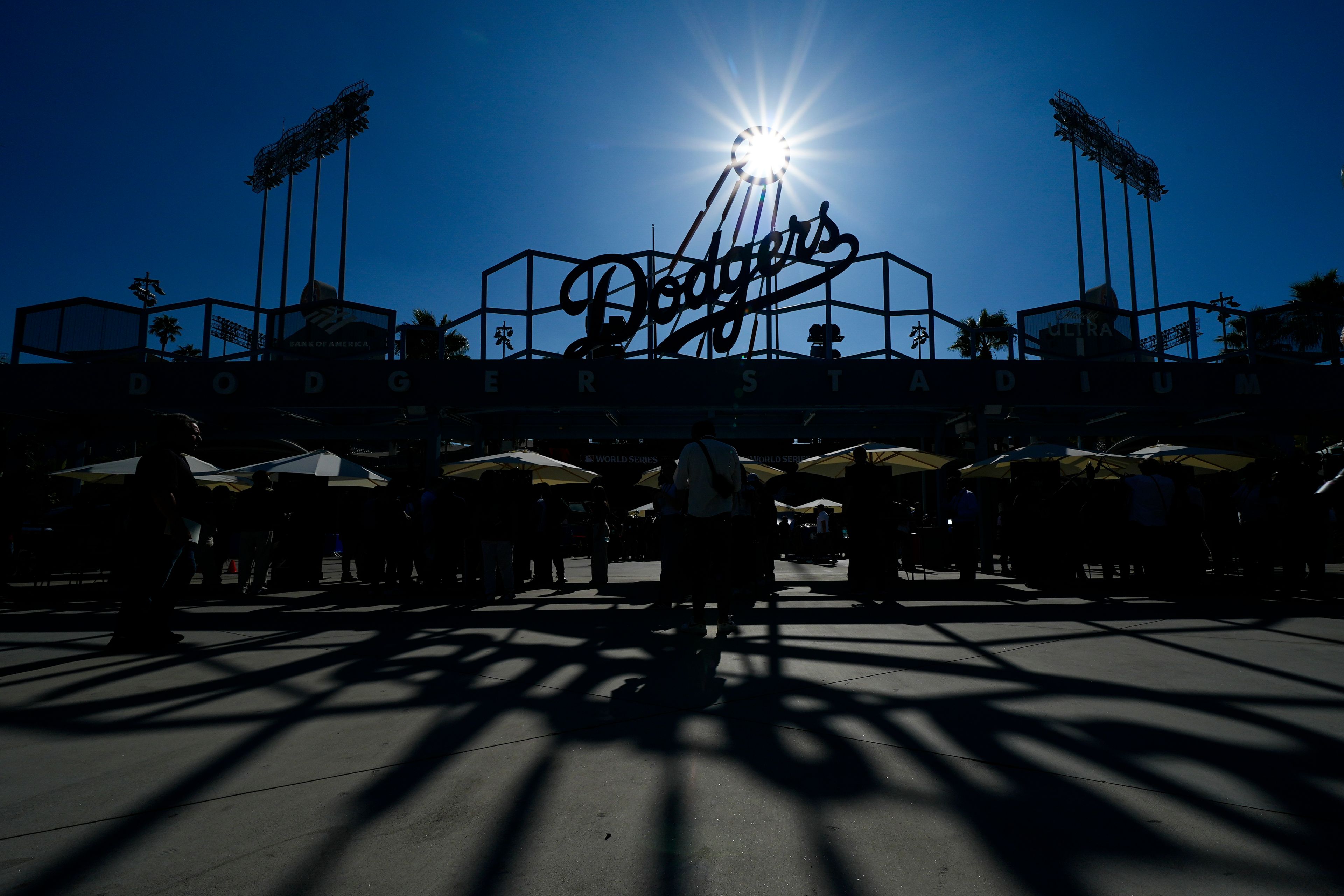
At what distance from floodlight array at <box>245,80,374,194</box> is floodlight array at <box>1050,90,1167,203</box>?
123 feet

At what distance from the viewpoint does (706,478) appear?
6.44 metres

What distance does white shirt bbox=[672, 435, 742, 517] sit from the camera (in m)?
6.43

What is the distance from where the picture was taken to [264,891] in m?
1.99

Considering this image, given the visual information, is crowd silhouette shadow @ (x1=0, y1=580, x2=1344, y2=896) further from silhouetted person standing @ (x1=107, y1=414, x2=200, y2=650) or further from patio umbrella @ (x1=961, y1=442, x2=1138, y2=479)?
patio umbrella @ (x1=961, y1=442, x2=1138, y2=479)

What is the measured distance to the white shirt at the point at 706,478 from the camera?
6.43 meters

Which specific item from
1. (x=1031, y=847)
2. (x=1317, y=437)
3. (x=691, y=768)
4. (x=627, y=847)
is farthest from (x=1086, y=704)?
(x=1317, y=437)

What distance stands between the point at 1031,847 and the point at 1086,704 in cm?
194

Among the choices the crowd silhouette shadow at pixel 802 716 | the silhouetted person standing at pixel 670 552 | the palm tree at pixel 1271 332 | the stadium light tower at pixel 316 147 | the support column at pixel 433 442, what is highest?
the stadium light tower at pixel 316 147

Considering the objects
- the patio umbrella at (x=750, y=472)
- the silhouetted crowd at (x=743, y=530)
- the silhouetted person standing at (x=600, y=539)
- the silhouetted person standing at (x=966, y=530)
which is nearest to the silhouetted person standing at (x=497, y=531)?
the silhouetted crowd at (x=743, y=530)

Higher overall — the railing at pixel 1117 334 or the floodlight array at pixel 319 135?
the floodlight array at pixel 319 135

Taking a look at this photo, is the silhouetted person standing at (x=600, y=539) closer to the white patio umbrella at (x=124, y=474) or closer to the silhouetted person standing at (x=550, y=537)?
→ the silhouetted person standing at (x=550, y=537)

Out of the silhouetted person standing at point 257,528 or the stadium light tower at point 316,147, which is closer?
the silhouetted person standing at point 257,528

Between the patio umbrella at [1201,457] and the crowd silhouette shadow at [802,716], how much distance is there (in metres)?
5.51

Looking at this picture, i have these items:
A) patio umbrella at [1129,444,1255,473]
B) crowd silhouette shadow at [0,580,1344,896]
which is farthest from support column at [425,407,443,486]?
patio umbrella at [1129,444,1255,473]
